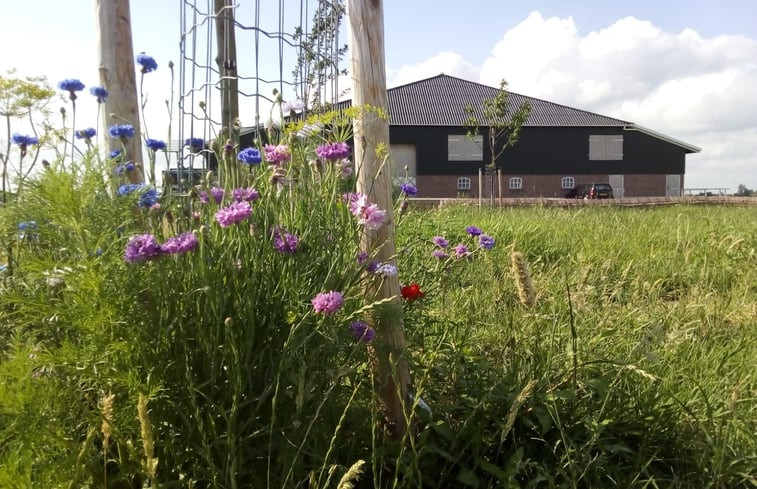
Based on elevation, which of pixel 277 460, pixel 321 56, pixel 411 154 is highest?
pixel 411 154

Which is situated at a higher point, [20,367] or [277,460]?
[20,367]

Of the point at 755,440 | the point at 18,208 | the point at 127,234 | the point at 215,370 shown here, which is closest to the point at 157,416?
the point at 215,370

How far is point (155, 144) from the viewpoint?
1.90 metres

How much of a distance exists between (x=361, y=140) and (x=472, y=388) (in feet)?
2.72

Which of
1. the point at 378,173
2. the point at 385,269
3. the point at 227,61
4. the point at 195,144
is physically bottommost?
the point at 385,269

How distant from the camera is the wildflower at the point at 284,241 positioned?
1.40 m

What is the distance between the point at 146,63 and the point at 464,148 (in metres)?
28.2

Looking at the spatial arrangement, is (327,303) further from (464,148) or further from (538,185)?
(538,185)

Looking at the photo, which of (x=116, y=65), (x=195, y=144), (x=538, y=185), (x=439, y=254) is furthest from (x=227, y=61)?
(x=538, y=185)

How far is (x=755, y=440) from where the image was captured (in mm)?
1688

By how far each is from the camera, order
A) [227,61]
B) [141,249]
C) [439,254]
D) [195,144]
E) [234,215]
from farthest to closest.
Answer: [227,61] < [195,144] < [439,254] < [234,215] < [141,249]

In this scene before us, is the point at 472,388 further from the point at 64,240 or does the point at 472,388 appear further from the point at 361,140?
the point at 64,240

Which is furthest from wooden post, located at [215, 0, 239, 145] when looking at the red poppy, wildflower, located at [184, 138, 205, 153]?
the red poppy

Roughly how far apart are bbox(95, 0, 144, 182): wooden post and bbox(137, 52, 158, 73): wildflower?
0.16 metres
